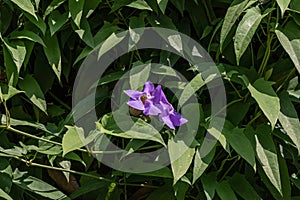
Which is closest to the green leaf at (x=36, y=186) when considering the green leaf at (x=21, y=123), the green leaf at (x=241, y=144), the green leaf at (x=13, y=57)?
the green leaf at (x=21, y=123)

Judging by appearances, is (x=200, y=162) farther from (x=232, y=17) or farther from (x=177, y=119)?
(x=232, y=17)

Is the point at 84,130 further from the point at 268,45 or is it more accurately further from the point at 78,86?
the point at 268,45

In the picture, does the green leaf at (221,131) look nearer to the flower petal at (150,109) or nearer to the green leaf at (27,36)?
the flower petal at (150,109)

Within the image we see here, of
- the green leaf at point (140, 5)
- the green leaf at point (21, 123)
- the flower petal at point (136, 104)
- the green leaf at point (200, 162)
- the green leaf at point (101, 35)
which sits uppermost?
the green leaf at point (140, 5)

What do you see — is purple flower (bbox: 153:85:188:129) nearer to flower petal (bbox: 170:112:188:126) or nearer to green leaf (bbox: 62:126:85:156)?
flower petal (bbox: 170:112:188:126)

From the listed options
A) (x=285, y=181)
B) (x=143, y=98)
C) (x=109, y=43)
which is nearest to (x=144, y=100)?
(x=143, y=98)

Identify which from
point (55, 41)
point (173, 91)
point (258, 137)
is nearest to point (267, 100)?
point (258, 137)
